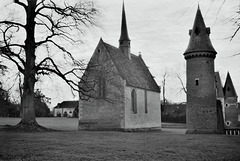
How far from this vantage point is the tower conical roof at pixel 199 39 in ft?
104

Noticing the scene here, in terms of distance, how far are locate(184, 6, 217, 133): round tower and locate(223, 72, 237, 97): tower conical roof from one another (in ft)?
102

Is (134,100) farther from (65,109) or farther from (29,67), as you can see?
(65,109)

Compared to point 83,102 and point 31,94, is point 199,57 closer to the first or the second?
point 83,102

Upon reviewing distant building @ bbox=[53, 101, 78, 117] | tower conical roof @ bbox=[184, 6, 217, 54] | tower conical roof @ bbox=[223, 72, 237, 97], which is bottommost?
distant building @ bbox=[53, 101, 78, 117]

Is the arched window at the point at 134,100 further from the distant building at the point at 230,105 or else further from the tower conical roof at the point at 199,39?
the distant building at the point at 230,105

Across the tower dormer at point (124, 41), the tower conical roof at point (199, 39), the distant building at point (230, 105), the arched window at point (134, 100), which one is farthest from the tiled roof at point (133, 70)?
the distant building at point (230, 105)

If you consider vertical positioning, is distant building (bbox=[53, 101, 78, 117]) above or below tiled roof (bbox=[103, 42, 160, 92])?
below

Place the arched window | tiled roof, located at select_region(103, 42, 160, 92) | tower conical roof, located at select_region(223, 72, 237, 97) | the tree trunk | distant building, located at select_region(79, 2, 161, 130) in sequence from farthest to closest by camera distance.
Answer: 1. tower conical roof, located at select_region(223, 72, 237, 97)
2. the arched window
3. tiled roof, located at select_region(103, 42, 160, 92)
4. distant building, located at select_region(79, 2, 161, 130)
5. the tree trunk

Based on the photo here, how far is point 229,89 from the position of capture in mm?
60469

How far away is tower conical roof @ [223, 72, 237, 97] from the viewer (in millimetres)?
59950

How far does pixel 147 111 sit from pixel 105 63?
31.2 ft

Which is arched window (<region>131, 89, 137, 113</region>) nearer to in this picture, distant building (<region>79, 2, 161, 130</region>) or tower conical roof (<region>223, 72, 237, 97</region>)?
distant building (<region>79, 2, 161, 130</region>)

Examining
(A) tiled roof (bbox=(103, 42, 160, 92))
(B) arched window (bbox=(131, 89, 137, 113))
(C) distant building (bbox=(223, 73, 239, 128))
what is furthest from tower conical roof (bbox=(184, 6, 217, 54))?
(C) distant building (bbox=(223, 73, 239, 128))

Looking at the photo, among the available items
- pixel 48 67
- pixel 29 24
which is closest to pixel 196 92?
pixel 48 67
